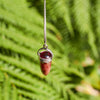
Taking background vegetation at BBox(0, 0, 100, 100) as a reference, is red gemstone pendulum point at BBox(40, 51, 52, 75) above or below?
below

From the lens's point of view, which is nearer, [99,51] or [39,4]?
[39,4]

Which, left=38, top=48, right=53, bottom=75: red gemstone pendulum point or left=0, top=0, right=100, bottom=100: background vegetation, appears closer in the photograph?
left=38, top=48, right=53, bottom=75: red gemstone pendulum point

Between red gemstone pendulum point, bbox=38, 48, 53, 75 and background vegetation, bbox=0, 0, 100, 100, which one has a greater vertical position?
background vegetation, bbox=0, 0, 100, 100

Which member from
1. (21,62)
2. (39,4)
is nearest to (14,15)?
(21,62)

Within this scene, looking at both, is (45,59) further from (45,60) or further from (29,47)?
(29,47)

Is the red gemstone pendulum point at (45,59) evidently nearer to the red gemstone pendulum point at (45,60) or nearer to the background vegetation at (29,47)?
the red gemstone pendulum point at (45,60)

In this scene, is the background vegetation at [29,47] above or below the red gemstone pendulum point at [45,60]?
above

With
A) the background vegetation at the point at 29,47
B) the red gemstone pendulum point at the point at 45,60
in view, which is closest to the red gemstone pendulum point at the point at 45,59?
the red gemstone pendulum point at the point at 45,60

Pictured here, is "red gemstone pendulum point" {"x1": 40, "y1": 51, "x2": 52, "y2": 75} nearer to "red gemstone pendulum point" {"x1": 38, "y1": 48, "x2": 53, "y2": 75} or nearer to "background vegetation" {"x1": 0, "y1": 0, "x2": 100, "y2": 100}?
"red gemstone pendulum point" {"x1": 38, "y1": 48, "x2": 53, "y2": 75}

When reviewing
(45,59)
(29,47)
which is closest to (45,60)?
(45,59)

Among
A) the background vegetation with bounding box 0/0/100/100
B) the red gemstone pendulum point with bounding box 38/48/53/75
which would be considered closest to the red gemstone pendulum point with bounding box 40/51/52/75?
the red gemstone pendulum point with bounding box 38/48/53/75

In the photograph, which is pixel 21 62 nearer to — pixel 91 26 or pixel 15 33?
pixel 15 33
